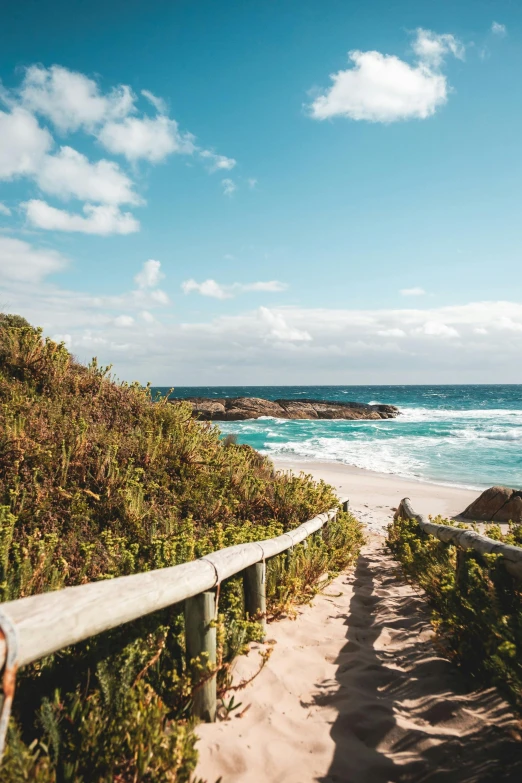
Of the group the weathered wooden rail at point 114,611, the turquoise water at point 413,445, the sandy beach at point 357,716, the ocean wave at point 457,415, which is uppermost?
the weathered wooden rail at point 114,611

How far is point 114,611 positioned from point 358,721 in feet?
6.86

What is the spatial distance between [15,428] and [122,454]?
1.53 metres

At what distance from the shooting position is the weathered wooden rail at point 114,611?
1693mm

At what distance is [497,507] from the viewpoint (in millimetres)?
13875

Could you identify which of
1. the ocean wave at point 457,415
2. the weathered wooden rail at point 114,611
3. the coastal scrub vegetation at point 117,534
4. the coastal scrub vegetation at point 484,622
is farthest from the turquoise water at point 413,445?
the weathered wooden rail at point 114,611

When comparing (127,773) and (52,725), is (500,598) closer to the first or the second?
(127,773)

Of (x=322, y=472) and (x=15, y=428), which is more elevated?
(x=15, y=428)

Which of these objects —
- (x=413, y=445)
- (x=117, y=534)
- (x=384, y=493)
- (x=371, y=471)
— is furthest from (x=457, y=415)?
(x=117, y=534)

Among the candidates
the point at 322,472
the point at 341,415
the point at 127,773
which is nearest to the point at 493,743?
the point at 127,773

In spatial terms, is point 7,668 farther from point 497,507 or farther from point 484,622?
point 497,507

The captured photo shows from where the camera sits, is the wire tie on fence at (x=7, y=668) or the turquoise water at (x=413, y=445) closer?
the wire tie on fence at (x=7, y=668)

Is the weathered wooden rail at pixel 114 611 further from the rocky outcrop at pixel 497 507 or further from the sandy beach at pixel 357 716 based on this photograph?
the rocky outcrop at pixel 497 507

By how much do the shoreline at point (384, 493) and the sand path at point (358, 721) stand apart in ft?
28.2

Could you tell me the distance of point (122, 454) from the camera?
7055 millimetres
